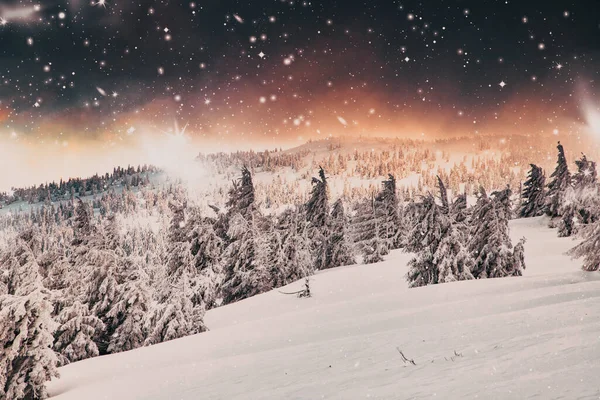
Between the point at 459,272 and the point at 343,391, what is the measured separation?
2041 centimetres

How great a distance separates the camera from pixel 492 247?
2488 centimetres

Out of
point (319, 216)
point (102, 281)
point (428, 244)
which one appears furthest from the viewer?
point (319, 216)

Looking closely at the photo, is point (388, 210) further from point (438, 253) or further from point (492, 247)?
point (438, 253)

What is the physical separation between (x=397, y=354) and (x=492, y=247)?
1991cm

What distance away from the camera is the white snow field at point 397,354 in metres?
5.50

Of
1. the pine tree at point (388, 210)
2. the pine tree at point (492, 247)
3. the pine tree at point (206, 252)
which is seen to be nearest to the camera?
the pine tree at point (492, 247)

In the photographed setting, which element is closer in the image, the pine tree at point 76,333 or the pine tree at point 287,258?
the pine tree at point 76,333

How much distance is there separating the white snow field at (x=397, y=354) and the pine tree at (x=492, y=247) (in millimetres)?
9264

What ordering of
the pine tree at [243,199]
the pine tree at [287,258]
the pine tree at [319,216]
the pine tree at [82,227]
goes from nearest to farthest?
the pine tree at [82,227]
the pine tree at [243,199]
the pine tree at [287,258]
the pine tree at [319,216]

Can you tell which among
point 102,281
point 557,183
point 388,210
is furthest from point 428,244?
point 557,183

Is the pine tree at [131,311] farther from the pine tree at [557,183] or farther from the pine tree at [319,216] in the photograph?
the pine tree at [557,183]

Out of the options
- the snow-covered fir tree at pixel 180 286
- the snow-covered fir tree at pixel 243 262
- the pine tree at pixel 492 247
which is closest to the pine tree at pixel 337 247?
the snow-covered fir tree at pixel 243 262

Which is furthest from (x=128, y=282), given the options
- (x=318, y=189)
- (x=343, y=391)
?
(x=318, y=189)

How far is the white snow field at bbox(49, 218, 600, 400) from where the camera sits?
550cm
